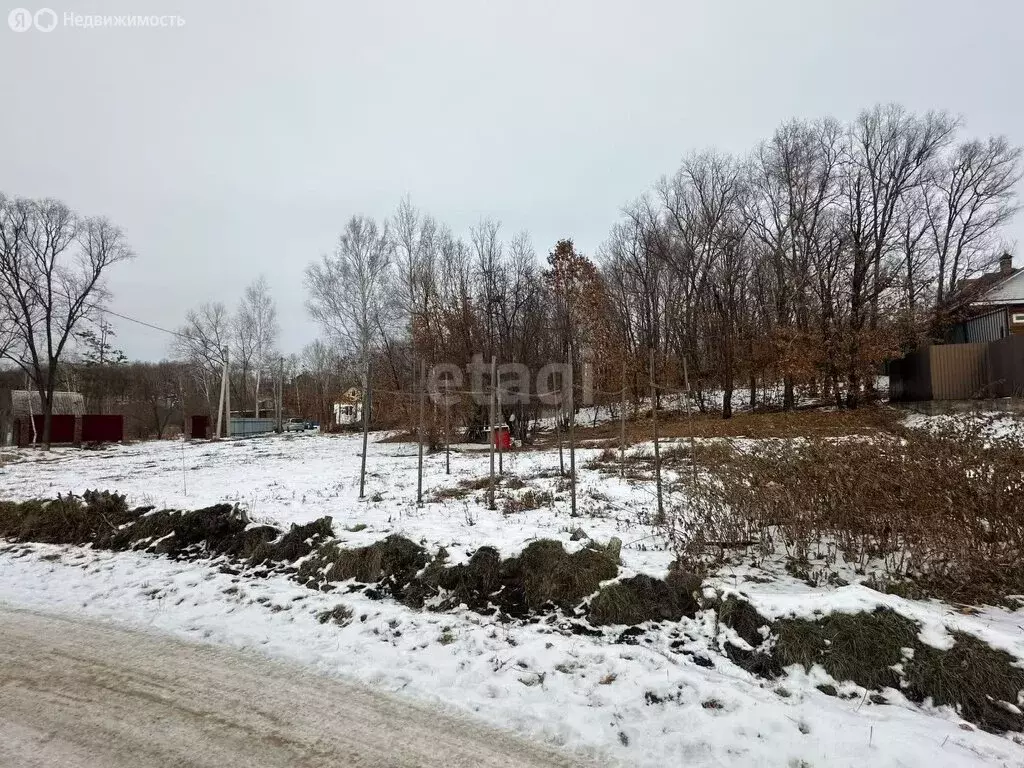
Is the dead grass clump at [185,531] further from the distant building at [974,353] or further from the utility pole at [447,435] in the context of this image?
the distant building at [974,353]

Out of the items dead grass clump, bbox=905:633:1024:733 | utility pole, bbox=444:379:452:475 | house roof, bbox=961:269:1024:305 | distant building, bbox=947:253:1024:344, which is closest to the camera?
dead grass clump, bbox=905:633:1024:733

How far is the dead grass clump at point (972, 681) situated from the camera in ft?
8.91

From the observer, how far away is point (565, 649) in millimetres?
3541

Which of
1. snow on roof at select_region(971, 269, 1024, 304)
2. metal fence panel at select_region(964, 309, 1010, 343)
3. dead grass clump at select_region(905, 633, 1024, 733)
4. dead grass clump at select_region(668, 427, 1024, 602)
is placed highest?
snow on roof at select_region(971, 269, 1024, 304)

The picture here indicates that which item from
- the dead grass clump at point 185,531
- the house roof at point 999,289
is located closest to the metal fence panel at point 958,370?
the house roof at point 999,289

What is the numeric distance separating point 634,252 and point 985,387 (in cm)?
1885

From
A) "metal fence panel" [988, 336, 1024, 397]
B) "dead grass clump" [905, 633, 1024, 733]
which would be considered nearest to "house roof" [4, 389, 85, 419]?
"dead grass clump" [905, 633, 1024, 733]

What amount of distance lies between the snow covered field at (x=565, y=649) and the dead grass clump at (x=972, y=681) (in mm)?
92

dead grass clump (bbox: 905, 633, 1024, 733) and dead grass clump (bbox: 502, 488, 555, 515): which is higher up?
dead grass clump (bbox: 502, 488, 555, 515)

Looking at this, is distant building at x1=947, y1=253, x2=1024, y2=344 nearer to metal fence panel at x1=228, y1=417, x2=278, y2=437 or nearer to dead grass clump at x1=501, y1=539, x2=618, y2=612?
dead grass clump at x1=501, y1=539, x2=618, y2=612

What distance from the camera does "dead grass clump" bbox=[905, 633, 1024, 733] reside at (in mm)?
2716

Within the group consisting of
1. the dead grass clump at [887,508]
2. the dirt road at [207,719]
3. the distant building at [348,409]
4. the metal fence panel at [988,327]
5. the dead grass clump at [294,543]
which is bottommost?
the dirt road at [207,719]

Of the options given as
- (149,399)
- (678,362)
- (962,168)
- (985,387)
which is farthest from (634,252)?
(149,399)

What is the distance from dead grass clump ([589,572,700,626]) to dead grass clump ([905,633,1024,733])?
131 centimetres
